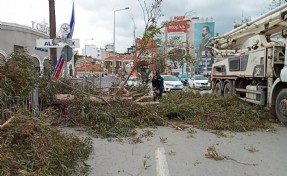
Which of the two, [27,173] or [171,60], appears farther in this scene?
[171,60]

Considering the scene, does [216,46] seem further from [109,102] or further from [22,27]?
[22,27]

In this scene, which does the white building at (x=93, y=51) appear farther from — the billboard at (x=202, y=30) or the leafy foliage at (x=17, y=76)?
the leafy foliage at (x=17, y=76)

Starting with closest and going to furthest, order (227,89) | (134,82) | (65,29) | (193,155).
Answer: (193,155) < (65,29) < (134,82) < (227,89)

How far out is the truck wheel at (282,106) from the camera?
9.45 metres

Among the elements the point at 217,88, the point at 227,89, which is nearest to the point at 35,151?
the point at 227,89

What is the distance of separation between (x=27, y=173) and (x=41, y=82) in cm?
565

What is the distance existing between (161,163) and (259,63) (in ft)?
23.1

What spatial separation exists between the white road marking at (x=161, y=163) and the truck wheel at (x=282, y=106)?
4959 mm

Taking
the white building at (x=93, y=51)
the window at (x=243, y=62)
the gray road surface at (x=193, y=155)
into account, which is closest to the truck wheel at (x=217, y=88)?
the window at (x=243, y=62)

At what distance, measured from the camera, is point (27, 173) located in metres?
4.02

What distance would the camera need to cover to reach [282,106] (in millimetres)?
9531

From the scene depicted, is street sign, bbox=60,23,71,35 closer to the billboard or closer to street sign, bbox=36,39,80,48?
street sign, bbox=36,39,80,48

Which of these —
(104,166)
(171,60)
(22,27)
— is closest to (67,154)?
(104,166)

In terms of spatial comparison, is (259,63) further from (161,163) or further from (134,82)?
(161,163)
